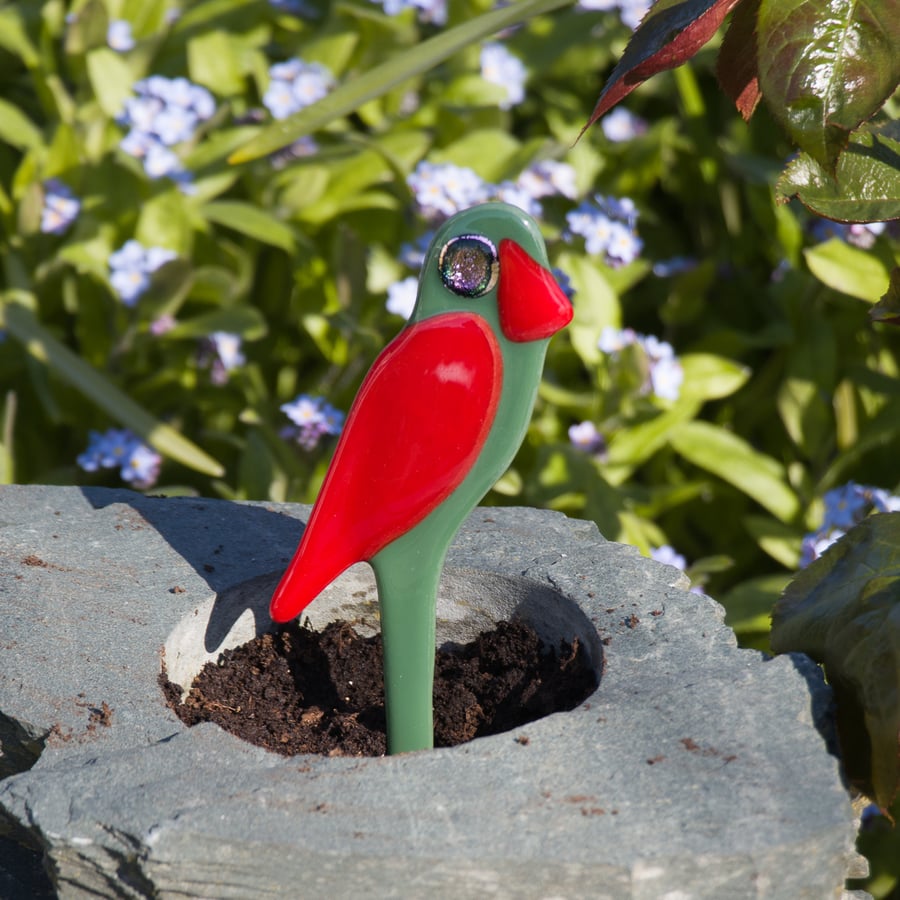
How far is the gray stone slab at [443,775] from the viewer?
0.91 m

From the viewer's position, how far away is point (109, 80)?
2.47m

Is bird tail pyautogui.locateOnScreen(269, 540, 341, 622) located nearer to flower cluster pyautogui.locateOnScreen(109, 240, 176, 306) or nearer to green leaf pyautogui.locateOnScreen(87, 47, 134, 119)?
flower cluster pyautogui.locateOnScreen(109, 240, 176, 306)

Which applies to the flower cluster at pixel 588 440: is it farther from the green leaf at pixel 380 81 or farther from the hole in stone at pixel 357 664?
the hole in stone at pixel 357 664

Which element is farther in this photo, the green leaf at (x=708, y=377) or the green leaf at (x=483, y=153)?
the green leaf at (x=483, y=153)

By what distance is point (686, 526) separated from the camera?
2.64 m

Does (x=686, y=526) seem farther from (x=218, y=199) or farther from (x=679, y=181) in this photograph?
(x=218, y=199)

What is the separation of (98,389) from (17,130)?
653mm

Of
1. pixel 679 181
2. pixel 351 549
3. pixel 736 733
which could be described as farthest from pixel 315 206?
pixel 736 733

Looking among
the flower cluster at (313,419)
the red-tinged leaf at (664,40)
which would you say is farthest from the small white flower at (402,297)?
the red-tinged leaf at (664,40)

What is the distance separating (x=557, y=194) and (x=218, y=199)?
2.37 ft

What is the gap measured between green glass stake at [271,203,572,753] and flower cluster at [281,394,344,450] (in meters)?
0.92

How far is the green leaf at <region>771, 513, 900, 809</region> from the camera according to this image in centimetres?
105

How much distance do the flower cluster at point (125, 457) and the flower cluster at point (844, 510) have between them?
43.6 inches

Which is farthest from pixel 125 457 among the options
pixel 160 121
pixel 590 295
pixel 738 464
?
pixel 738 464
